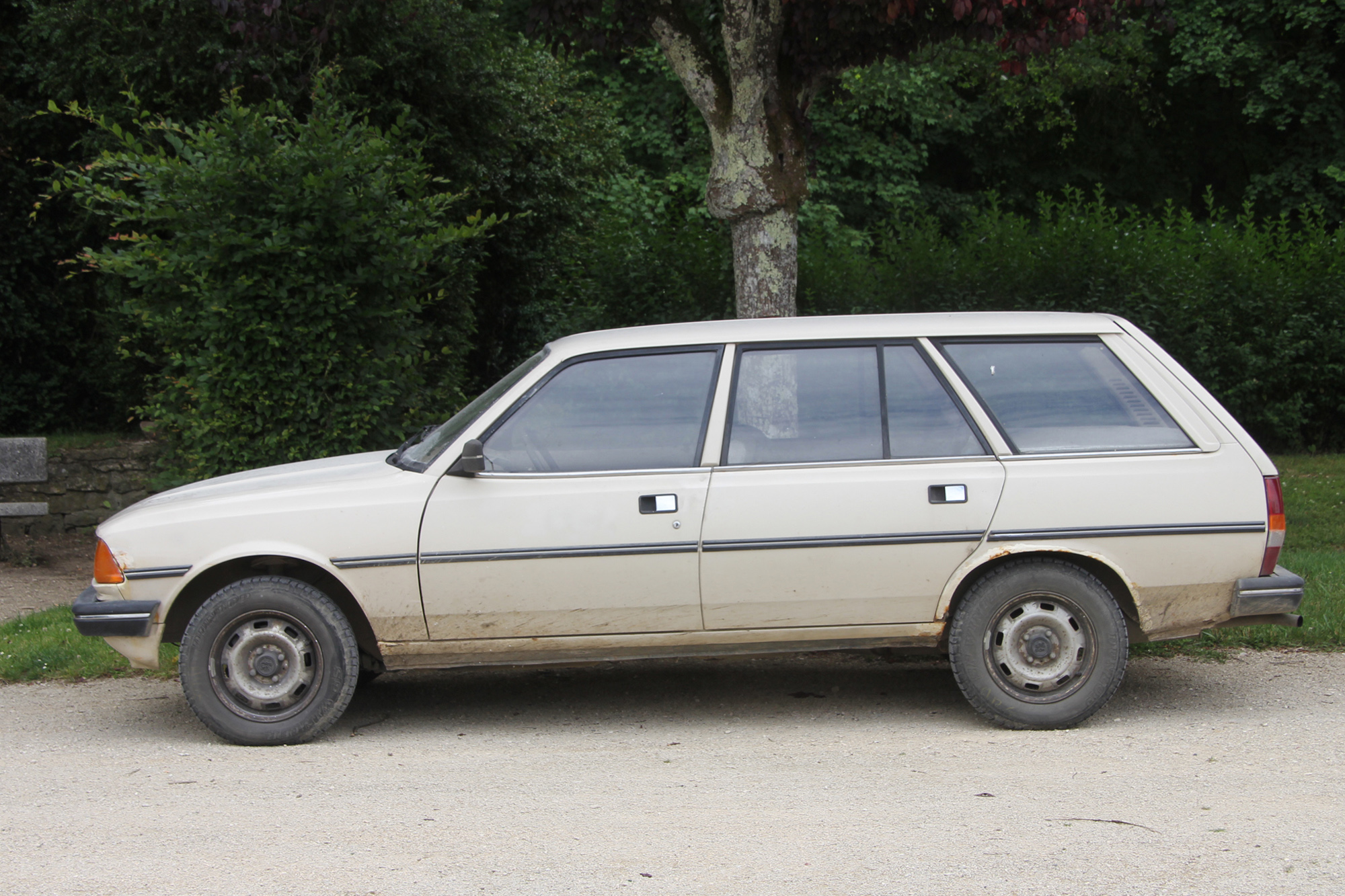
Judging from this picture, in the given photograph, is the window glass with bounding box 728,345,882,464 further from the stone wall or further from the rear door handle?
the stone wall

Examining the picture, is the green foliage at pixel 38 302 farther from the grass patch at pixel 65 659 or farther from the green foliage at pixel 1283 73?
the green foliage at pixel 1283 73

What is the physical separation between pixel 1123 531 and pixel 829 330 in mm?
1517

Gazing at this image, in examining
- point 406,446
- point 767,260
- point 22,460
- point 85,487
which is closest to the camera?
point 406,446

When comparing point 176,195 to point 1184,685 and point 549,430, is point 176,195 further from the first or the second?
point 1184,685

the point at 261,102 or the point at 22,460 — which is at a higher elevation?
the point at 261,102

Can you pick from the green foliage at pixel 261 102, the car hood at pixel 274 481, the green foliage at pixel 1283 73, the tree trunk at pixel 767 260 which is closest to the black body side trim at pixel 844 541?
the car hood at pixel 274 481

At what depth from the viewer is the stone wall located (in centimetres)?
1149

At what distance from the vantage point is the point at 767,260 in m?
8.87

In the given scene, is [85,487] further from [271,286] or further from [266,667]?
[266,667]

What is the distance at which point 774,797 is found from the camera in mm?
4559

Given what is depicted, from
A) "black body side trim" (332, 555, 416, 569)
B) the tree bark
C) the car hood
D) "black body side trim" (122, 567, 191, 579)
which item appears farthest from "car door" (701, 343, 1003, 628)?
the tree bark

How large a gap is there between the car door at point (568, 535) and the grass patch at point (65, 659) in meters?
2.10

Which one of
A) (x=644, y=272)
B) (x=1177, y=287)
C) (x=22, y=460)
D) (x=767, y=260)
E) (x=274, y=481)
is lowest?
(x=274, y=481)

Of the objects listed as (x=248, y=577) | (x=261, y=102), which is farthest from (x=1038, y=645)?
(x=261, y=102)
